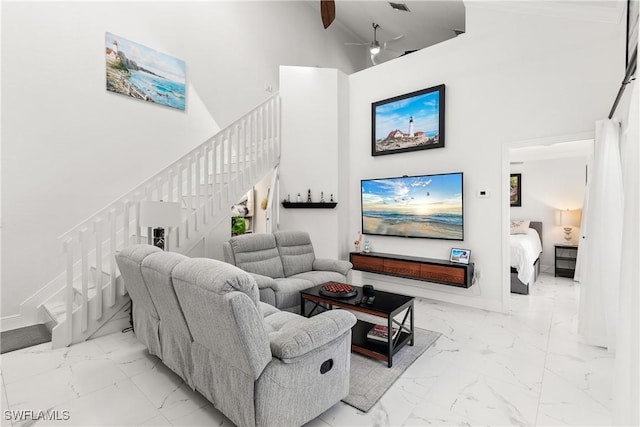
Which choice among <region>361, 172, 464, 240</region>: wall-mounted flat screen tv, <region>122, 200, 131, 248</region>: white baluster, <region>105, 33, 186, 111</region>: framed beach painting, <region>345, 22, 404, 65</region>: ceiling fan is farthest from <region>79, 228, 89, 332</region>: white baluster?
<region>345, 22, 404, 65</region>: ceiling fan

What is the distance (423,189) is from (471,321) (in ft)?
6.08

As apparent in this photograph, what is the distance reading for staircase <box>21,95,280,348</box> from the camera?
298cm

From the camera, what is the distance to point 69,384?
2285 millimetres

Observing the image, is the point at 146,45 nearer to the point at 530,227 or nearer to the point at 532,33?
the point at 532,33

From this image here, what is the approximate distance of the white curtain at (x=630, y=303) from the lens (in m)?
0.93

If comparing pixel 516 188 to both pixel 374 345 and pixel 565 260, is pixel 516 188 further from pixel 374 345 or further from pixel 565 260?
pixel 374 345

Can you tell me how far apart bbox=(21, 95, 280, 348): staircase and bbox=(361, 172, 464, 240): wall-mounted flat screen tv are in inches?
66.2

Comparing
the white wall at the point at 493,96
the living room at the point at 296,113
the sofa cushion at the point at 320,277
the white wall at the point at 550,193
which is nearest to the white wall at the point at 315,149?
the living room at the point at 296,113

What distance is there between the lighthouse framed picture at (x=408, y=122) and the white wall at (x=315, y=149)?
0.62 metres

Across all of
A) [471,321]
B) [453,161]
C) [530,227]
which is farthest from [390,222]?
[530,227]

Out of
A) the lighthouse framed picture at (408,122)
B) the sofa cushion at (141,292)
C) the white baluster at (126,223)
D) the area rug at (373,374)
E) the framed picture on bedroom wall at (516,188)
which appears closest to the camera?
the area rug at (373,374)

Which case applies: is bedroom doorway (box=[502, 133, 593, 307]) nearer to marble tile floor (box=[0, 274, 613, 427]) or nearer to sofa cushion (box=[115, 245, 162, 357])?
marble tile floor (box=[0, 274, 613, 427])

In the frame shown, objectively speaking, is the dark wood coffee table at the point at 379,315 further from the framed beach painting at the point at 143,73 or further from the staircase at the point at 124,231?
the framed beach painting at the point at 143,73

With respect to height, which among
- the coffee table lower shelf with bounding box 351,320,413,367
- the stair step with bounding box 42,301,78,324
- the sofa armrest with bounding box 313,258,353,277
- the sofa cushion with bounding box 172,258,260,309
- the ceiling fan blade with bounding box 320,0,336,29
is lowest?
the coffee table lower shelf with bounding box 351,320,413,367
